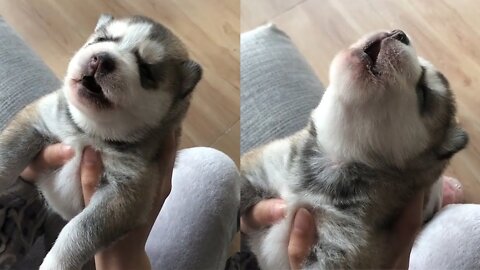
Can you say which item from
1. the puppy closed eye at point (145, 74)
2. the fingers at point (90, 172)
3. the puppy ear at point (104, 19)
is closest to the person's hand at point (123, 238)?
the fingers at point (90, 172)

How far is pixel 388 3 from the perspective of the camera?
62.6 inches

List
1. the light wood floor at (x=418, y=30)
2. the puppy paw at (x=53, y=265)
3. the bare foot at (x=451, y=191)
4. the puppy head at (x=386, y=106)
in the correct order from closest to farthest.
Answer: the puppy head at (x=386, y=106)
the puppy paw at (x=53, y=265)
the light wood floor at (x=418, y=30)
the bare foot at (x=451, y=191)

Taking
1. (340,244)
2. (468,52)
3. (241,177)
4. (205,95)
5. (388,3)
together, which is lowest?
(468,52)

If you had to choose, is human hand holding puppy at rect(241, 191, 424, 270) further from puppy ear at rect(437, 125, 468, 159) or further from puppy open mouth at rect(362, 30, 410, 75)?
puppy open mouth at rect(362, 30, 410, 75)

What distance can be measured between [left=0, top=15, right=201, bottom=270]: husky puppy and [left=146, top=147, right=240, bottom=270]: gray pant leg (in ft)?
0.37

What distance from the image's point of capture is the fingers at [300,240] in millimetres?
873

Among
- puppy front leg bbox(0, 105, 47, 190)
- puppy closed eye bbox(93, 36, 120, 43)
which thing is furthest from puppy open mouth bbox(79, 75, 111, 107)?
puppy front leg bbox(0, 105, 47, 190)

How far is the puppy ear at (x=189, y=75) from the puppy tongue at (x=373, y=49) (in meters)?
0.29

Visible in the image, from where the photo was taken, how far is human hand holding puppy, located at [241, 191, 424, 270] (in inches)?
34.5

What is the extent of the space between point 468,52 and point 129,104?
1165mm

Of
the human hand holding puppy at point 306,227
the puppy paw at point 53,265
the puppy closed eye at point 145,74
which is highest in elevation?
the puppy closed eye at point 145,74

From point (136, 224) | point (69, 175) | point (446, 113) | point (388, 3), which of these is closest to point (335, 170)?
point (446, 113)

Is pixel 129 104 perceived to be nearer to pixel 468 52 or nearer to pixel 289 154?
pixel 289 154

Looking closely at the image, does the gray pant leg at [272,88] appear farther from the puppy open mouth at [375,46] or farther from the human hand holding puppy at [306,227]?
the puppy open mouth at [375,46]
